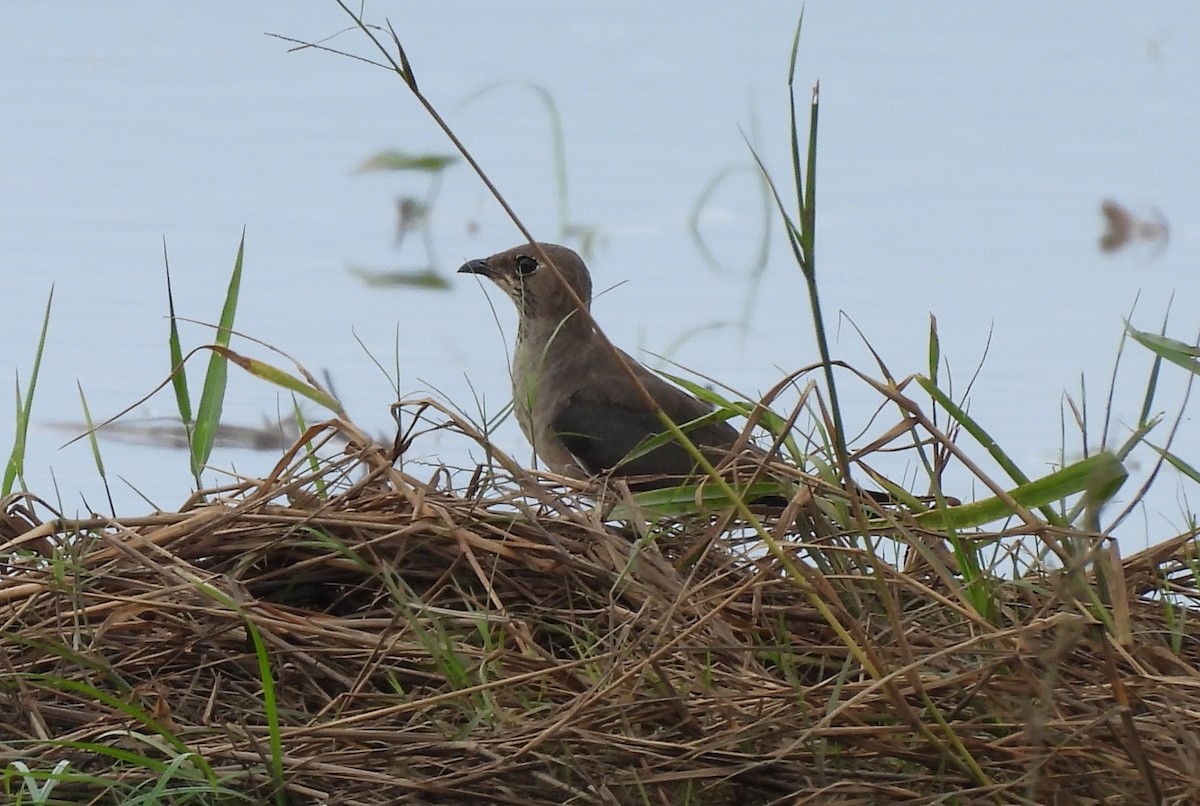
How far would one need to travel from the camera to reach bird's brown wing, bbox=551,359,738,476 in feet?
14.1

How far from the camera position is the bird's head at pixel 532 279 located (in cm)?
479

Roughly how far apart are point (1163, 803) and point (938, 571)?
48 centimetres

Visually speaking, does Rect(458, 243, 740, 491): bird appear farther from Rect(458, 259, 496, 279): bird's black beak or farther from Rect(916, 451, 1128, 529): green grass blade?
Rect(916, 451, 1128, 529): green grass blade

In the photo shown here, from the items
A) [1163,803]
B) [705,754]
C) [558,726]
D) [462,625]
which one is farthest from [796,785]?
[462,625]

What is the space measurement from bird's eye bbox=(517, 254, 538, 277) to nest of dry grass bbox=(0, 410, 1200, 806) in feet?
6.39

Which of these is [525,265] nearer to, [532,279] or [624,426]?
[532,279]

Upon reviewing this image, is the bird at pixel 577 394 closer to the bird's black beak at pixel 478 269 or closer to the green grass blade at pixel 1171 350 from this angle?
the bird's black beak at pixel 478 269

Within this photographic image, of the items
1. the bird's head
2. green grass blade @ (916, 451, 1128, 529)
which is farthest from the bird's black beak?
green grass blade @ (916, 451, 1128, 529)

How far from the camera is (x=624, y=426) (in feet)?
14.3

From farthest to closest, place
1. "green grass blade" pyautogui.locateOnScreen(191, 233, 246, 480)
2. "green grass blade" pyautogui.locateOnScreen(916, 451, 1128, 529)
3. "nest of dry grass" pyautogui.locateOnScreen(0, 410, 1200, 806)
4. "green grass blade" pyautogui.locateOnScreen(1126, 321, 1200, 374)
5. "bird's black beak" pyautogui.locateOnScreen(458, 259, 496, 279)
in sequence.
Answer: "bird's black beak" pyautogui.locateOnScreen(458, 259, 496, 279) → "green grass blade" pyautogui.locateOnScreen(191, 233, 246, 480) → "green grass blade" pyautogui.locateOnScreen(1126, 321, 1200, 374) → "green grass blade" pyautogui.locateOnScreen(916, 451, 1128, 529) → "nest of dry grass" pyautogui.locateOnScreen(0, 410, 1200, 806)

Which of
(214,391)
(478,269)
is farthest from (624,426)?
(214,391)

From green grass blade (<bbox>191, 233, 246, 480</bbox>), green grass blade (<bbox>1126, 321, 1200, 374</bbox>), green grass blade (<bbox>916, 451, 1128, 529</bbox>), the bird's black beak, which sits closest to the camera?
green grass blade (<bbox>916, 451, 1128, 529</bbox>)

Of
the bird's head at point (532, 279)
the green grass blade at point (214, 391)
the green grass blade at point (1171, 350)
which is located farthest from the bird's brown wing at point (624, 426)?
the green grass blade at point (1171, 350)

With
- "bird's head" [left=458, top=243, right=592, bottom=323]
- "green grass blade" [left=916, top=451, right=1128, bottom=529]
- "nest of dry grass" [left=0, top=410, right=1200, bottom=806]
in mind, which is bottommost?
"nest of dry grass" [left=0, top=410, right=1200, bottom=806]
